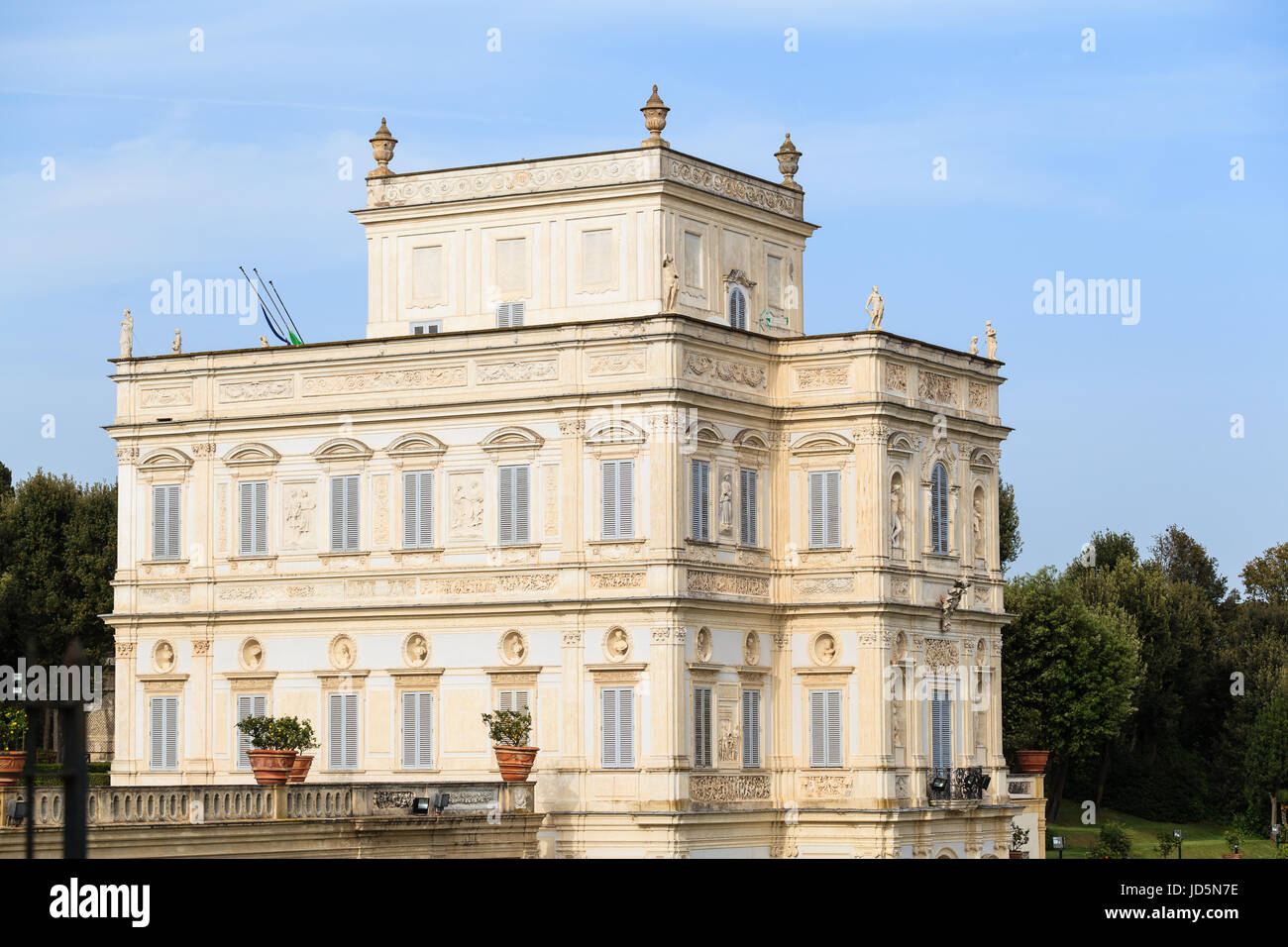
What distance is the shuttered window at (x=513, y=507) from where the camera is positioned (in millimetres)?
47250

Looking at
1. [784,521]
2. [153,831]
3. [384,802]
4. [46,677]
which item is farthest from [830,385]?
[46,677]

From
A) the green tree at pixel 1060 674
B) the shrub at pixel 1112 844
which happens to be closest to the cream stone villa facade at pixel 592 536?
the shrub at pixel 1112 844

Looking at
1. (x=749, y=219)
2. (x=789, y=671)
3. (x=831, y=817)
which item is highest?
(x=749, y=219)

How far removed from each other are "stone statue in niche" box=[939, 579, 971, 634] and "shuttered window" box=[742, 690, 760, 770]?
4.62m

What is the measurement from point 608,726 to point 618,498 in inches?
181

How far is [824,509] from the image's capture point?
159ft

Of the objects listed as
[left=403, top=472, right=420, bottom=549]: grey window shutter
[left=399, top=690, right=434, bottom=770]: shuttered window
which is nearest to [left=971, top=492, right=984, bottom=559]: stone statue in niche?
[left=403, top=472, right=420, bottom=549]: grey window shutter

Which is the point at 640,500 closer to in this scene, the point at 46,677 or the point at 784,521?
the point at 784,521

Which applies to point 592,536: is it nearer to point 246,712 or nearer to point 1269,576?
point 246,712

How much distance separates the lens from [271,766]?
42.1 metres

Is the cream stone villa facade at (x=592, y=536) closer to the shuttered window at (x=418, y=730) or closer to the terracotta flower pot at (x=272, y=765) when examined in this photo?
the shuttered window at (x=418, y=730)

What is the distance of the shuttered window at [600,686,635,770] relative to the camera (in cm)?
4556

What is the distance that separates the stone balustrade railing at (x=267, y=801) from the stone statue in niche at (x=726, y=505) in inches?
272
